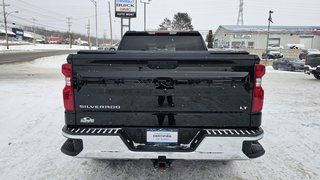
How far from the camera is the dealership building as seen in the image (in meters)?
59.8

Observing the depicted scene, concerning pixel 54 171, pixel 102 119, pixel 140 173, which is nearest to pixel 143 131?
pixel 102 119

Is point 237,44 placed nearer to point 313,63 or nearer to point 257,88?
point 313,63

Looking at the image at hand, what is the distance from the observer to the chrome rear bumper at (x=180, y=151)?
2.72 m

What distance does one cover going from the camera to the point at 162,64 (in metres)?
2.72

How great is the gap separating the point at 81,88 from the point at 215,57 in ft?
4.86

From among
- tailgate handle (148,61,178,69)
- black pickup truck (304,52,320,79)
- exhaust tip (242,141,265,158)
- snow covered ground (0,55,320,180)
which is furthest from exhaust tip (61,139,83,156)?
black pickup truck (304,52,320,79)

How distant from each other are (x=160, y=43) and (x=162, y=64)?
2319 millimetres

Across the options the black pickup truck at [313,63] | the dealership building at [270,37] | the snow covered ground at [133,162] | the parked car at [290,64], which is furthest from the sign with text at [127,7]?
the dealership building at [270,37]

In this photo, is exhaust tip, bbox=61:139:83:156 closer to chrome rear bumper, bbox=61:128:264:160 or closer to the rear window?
chrome rear bumper, bbox=61:128:264:160

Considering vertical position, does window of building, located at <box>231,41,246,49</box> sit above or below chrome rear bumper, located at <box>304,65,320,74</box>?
above

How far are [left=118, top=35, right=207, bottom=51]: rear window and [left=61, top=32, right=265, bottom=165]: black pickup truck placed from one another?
225 centimetres

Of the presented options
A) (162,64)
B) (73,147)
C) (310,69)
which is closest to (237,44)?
(310,69)

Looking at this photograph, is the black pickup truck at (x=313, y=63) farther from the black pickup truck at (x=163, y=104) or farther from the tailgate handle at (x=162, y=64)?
the tailgate handle at (x=162, y=64)

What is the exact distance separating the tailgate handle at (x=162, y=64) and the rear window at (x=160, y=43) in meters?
2.28
